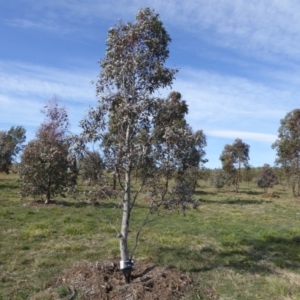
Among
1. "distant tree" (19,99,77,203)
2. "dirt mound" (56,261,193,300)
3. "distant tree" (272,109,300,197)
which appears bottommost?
"dirt mound" (56,261,193,300)

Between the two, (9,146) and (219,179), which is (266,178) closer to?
(219,179)

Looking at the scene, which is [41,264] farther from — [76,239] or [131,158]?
[131,158]

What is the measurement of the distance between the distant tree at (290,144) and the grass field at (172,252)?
2360 cm

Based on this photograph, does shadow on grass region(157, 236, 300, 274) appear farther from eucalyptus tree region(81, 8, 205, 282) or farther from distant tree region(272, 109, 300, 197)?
distant tree region(272, 109, 300, 197)

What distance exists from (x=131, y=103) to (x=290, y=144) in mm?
34233

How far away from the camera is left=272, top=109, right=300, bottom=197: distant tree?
128 ft

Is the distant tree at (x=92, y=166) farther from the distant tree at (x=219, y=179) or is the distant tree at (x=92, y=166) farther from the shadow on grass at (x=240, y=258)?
the distant tree at (x=219, y=179)

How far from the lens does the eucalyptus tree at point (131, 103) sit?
350 inches

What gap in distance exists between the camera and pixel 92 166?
909 centimetres

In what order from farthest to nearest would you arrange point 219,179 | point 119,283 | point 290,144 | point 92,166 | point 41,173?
point 219,179 < point 290,144 < point 41,173 < point 92,166 < point 119,283

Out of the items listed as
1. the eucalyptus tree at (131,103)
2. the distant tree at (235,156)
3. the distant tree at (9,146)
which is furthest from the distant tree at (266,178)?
the eucalyptus tree at (131,103)

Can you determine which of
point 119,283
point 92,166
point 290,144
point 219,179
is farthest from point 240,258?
point 219,179

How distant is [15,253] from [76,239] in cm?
256

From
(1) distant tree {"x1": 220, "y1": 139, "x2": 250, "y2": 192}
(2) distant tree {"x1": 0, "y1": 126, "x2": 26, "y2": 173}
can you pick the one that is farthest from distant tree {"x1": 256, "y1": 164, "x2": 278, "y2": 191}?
(2) distant tree {"x1": 0, "y1": 126, "x2": 26, "y2": 173}
